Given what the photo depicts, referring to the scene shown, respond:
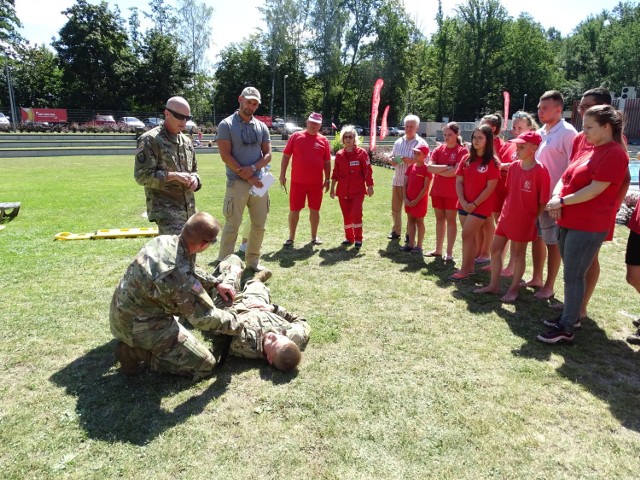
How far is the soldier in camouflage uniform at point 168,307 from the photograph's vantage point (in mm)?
2916

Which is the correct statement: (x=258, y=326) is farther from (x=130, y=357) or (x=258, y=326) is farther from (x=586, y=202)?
(x=586, y=202)

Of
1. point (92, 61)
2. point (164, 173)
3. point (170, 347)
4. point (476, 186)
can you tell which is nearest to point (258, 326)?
point (170, 347)

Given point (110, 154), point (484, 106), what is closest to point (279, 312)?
point (110, 154)

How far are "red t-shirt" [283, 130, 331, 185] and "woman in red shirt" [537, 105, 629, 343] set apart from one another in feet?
11.9

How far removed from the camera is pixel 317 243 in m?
6.95

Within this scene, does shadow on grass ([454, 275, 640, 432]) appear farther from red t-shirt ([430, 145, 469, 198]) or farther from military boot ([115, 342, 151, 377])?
military boot ([115, 342, 151, 377])

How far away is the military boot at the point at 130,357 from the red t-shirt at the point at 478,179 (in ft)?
12.6

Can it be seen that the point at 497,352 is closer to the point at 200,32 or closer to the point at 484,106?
the point at 200,32

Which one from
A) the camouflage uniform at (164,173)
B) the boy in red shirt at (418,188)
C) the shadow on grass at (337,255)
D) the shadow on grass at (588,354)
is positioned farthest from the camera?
the boy in red shirt at (418,188)

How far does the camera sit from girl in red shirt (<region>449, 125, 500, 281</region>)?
16.4 feet

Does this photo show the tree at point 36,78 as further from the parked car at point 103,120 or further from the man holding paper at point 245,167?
the man holding paper at point 245,167

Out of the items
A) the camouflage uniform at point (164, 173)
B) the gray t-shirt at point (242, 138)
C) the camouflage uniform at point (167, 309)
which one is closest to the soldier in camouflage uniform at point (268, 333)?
the camouflage uniform at point (167, 309)

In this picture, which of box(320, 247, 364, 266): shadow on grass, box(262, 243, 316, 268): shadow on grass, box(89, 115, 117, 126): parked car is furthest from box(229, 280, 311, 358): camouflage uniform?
box(89, 115, 117, 126): parked car

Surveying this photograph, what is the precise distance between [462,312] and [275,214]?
5299 millimetres
